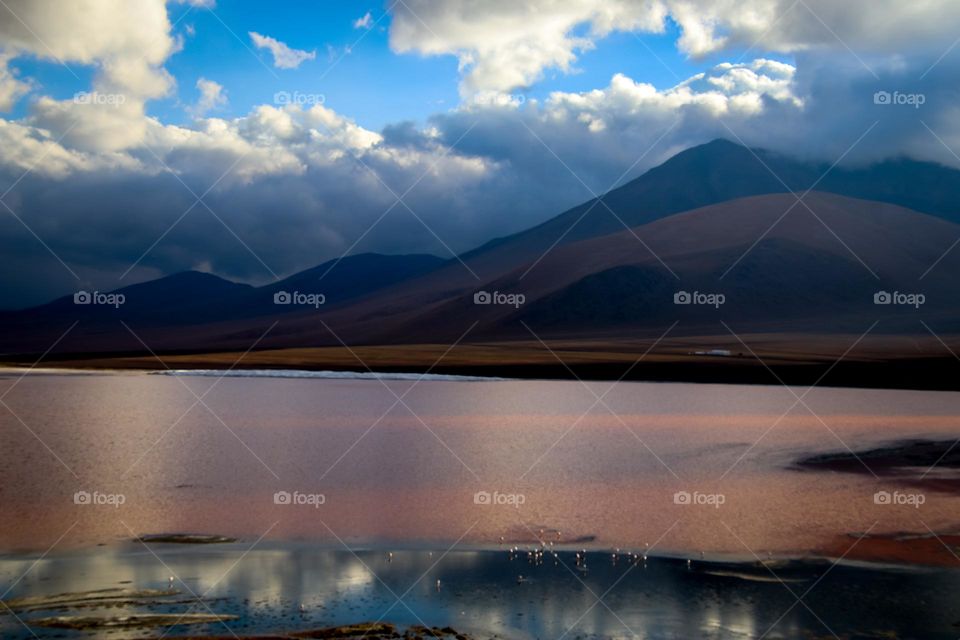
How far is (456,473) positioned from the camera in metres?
26.2

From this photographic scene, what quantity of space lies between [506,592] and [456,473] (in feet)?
37.5

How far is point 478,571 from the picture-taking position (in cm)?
1599

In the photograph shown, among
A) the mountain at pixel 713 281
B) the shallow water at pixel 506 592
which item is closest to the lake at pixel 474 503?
the shallow water at pixel 506 592

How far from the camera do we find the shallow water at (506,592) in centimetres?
1323

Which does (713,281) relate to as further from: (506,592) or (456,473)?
(506,592)

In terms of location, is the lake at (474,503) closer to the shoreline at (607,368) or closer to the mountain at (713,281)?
the shoreline at (607,368)

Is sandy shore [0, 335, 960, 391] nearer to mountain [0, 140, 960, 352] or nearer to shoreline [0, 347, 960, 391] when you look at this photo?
shoreline [0, 347, 960, 391]

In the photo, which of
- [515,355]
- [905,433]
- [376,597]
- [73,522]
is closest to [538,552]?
[376,597]

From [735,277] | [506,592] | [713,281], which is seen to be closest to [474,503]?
[506,592]

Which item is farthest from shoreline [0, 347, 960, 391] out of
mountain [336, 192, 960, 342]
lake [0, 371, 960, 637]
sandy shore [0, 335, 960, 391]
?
mountain [336, 192, 960, 342]

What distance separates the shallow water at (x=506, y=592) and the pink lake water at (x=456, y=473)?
1525mm

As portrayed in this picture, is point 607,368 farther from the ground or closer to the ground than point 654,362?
closer to the ground

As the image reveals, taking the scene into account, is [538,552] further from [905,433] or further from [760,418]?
[760,418]

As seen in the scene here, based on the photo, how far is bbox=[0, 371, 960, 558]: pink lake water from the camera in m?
19.3
